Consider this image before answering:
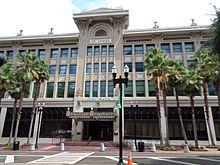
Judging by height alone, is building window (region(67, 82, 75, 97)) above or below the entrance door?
above

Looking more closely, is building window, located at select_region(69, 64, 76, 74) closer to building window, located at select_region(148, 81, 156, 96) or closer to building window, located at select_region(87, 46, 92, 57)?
building window, located at select_region(87, 46, 92, 57)

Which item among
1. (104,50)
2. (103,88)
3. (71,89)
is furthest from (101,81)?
(104,50)

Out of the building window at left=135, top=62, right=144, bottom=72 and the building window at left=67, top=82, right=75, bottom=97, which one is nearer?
the building window at left=67, top=82, right=75, bottom=97

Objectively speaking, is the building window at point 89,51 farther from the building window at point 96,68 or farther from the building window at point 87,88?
the building window at point 87,88

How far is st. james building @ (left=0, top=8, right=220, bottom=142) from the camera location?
110 ft

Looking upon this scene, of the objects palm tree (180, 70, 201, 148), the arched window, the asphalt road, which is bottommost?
the asphalt road

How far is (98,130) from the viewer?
1415 inches

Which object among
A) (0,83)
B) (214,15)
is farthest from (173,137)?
(0,83)

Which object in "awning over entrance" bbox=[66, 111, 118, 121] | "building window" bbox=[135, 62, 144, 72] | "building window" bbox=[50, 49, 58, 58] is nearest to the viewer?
"awning over entrance" bbox=[66, 111, 118, 121]

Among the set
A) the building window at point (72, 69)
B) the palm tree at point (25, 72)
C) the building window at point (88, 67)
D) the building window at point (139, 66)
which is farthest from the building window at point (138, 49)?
the palm tree at point (25, 72)

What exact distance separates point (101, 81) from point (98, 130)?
28.2 feet

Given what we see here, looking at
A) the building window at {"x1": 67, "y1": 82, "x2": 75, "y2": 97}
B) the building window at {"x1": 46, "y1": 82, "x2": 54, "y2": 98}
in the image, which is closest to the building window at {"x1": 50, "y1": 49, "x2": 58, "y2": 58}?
the building window at {"x1": 46, "y1": 82, "x2": 54, "y2": 98}

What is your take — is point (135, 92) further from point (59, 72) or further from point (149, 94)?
point (59, 72)

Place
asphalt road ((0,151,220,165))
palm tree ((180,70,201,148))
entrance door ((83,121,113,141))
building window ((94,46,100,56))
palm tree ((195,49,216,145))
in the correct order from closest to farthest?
asphalt road ((0,151,220,165)) → palm tree ((195,49,216,145)) → palm tree ((180,70,201,148)) → entrance door ((83,121,113,141)) → building window ((94,46,100,56))
